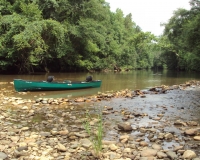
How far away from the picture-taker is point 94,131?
5.75 metres

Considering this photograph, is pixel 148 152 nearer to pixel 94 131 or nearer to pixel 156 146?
pixel 156 146

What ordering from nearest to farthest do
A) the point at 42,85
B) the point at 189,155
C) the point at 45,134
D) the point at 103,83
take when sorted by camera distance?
the point at 189,155 < the point at 45,134 < the point at 42,85 < the point at 103,83

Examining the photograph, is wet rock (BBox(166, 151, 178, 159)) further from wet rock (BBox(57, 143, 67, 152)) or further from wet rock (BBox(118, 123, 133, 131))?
wet rock (BBox(57, 143, 67, 152))

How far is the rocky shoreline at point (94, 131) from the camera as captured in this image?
14.3 ft

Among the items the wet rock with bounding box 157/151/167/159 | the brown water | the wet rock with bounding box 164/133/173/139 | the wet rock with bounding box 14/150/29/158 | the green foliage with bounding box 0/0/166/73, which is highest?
the green foliage with bounding box 0/0/166/73

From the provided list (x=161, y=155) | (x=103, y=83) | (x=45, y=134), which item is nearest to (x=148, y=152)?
(x=161, y=155)

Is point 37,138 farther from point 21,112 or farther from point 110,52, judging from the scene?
point 110,52

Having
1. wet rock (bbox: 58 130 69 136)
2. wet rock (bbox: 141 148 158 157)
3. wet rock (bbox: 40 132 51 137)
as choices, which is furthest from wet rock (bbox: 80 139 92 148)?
wet rock (bbox: 141 148 158 157)

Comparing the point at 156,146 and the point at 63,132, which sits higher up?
the point at 63,132

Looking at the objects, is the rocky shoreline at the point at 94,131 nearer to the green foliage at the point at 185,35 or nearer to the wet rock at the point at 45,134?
the wet rock at the point at 45,134

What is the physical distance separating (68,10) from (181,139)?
2745cm

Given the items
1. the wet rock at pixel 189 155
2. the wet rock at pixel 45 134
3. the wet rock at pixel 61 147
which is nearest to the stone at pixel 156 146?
the wet rock at pixel 189 155

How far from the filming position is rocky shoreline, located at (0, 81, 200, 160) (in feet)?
14.3

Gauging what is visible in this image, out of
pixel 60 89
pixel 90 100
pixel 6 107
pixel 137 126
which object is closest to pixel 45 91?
pixel 60 89
